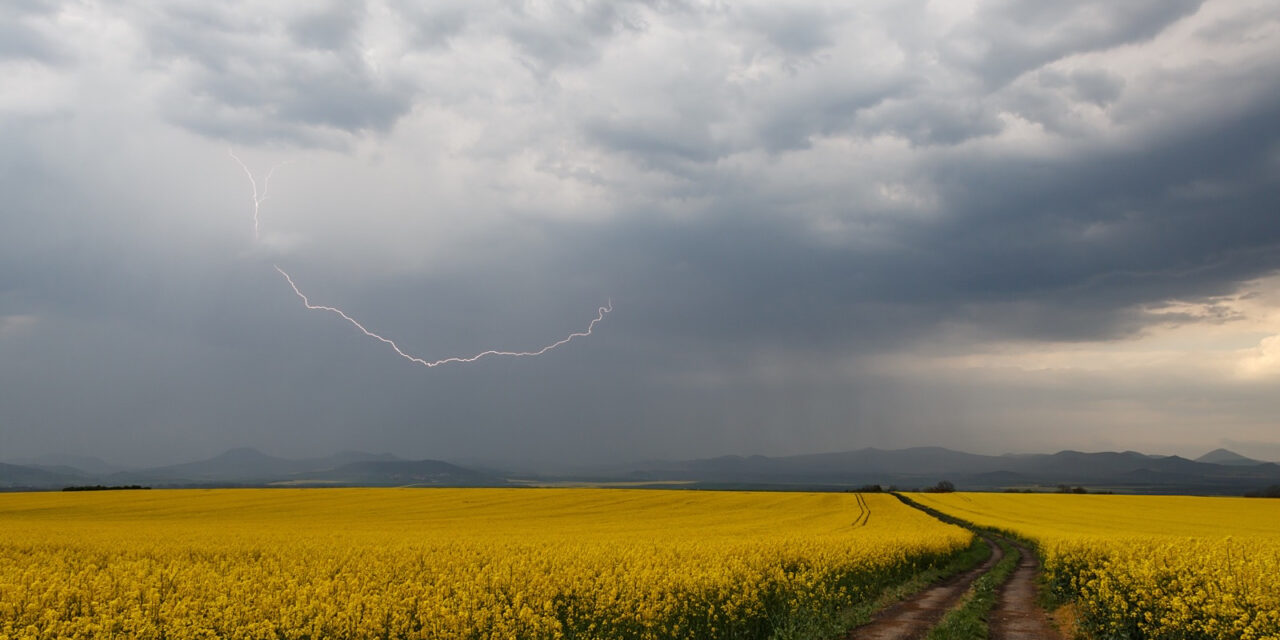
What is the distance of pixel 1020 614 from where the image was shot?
1897cm

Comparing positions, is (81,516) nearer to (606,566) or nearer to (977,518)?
(606,566)

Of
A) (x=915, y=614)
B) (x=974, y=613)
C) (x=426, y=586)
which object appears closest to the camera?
(x=426, y=586)

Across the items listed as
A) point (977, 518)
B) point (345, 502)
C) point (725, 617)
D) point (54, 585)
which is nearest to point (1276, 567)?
point (725, 617)

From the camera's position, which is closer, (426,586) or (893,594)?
(426,586)

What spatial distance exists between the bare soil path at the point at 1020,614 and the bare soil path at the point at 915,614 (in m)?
1.00

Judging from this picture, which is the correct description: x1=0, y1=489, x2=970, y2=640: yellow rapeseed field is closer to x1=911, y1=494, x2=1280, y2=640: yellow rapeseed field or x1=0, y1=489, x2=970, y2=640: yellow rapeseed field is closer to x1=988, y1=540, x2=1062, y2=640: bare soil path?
x1=988, y1=540, x2=1062, y2=640: bare soil path

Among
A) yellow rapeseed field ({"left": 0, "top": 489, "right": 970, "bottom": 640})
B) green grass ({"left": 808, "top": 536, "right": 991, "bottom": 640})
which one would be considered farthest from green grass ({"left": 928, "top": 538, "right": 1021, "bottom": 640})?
yellow rapeseed field ({"left": 0, "top": 489, "right": 970, "bottom": 640})

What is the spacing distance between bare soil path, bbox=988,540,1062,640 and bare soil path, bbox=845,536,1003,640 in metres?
1.00

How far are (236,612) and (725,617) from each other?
343 inches

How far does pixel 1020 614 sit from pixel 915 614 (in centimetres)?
304

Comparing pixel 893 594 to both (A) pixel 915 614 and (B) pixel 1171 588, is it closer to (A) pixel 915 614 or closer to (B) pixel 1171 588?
(A) pixel 915 614

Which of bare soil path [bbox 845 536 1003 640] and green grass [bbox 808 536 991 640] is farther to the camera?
bare soil path [bbox 845 536 1003 640]

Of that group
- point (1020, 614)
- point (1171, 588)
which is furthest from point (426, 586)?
point (1020, 614)

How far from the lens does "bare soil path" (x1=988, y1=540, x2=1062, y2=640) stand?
1627cm
